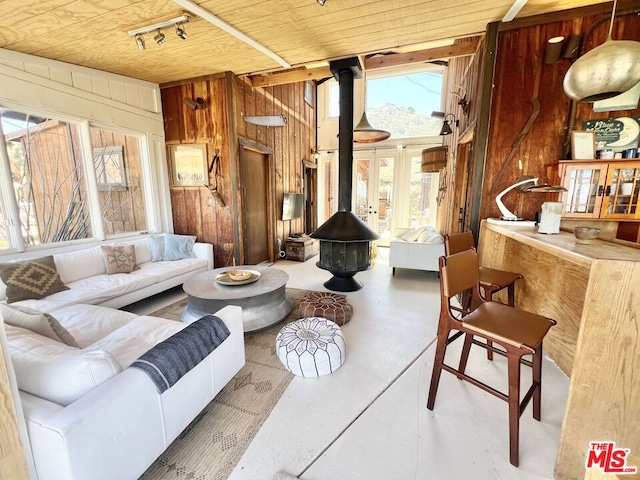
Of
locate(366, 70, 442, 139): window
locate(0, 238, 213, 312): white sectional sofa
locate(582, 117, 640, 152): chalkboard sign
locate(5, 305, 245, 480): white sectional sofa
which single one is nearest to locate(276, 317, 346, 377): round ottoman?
locate(5, 305, 245, 480): white sectional sofa

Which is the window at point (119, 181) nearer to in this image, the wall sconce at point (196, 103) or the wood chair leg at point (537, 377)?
the wall sconce at point (196, 103)

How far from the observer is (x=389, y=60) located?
11.8 ft

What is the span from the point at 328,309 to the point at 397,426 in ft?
4.03

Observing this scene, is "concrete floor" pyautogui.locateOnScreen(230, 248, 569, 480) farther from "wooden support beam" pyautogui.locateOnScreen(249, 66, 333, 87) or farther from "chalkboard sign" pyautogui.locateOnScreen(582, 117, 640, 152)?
"wooden support beam" pyautogui.locateOnScreen(249, 66, 333, 87)

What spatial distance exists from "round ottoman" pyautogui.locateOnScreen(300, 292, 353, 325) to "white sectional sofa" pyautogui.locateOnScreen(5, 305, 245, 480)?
48.8 inches

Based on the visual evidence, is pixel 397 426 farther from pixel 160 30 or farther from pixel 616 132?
pixel 160 30

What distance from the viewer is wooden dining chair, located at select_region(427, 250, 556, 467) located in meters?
1.27

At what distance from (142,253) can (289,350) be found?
9.07 feet

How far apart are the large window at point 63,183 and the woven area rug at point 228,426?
2822 mm

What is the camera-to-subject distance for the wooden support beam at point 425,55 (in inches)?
127

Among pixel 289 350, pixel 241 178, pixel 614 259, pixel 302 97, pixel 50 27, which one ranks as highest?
pixel 302 97

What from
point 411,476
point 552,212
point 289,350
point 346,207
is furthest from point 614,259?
point 346,207

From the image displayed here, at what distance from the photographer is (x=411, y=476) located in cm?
127

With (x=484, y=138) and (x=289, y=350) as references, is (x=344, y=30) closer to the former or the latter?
(x=484, y=138)
